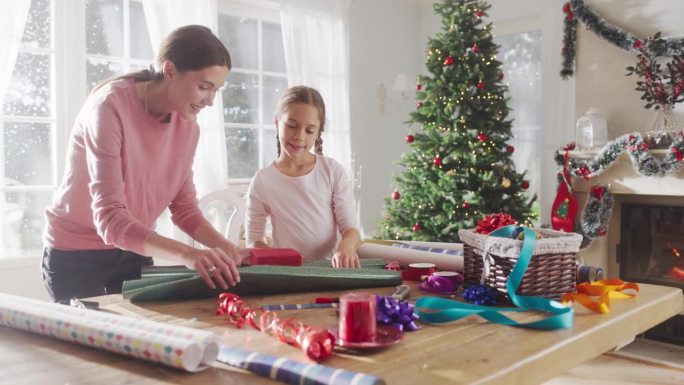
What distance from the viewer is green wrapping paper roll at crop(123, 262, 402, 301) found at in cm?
132

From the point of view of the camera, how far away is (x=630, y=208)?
158 inches

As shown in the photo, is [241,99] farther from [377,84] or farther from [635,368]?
[635,368]

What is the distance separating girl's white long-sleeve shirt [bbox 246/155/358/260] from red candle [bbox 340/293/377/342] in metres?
1.11

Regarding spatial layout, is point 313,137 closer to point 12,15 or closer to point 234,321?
point 234,321

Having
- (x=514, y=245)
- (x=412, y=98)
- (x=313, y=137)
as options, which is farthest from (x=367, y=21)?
(x=514, y=245)

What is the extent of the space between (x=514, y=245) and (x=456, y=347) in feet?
1.15

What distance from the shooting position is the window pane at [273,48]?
448 cm

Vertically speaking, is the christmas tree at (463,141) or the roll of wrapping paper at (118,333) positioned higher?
the christmas tree at (463,141)

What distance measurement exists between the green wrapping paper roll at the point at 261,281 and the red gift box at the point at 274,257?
6 centimetres

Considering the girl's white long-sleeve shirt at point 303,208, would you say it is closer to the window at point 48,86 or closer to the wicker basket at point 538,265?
the wicker basket at point 538,265

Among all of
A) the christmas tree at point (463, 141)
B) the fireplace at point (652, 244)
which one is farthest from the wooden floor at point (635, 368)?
the christmas tree at point (463, 141)

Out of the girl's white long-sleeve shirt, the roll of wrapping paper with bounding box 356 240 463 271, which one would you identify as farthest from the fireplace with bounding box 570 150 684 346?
the roll of wrapping paper with bounding box 356 240 463 271

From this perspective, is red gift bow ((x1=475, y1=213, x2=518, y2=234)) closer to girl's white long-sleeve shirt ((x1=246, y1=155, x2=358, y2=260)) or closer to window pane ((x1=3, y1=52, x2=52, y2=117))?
girl's white long-sleeve shirt ((x1=246, y1=155, x2=358, y2=260))

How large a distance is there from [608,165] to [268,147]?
2.26 m
